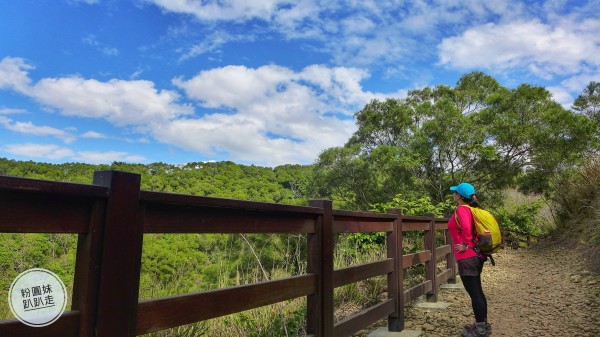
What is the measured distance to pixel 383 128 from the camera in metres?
22.2

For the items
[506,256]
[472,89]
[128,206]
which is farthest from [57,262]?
[472,89]

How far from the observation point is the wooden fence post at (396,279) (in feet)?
13.9

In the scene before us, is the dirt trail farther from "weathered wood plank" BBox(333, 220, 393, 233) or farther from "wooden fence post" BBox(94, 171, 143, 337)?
"wooden fence post" BBox(94, 171, 143, 337)

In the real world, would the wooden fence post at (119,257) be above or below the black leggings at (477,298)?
above

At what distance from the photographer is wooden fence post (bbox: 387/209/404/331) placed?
4.25 metres

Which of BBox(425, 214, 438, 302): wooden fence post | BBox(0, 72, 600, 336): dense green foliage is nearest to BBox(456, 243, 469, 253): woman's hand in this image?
BBox(425, 214, 438, 302): wooden fence post

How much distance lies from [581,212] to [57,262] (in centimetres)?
1304

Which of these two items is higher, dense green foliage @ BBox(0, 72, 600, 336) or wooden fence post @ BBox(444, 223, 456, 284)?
dense green foliage @ BBox(0, 72, 600, 336)

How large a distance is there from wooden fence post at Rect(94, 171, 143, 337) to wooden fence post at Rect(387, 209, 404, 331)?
3187mm

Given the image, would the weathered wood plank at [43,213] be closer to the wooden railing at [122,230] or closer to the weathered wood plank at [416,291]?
the wooden railing at [122,230]

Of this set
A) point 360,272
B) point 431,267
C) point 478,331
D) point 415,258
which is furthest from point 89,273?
point 431,267

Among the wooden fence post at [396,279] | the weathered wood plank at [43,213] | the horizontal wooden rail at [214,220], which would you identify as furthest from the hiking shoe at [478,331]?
the weathered wood plank at [43,213]

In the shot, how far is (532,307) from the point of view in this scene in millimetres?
5406

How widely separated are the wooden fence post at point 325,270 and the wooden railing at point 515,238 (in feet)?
48.6
